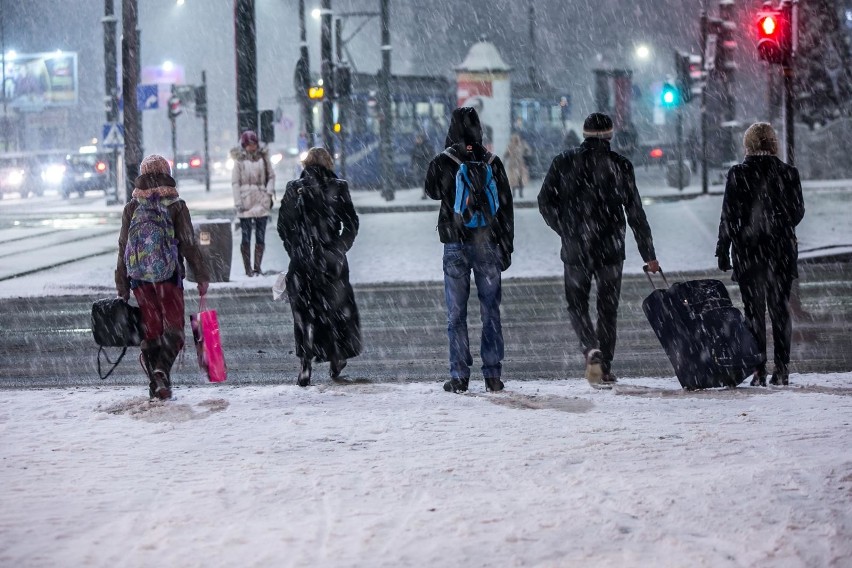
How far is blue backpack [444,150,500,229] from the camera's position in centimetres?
815

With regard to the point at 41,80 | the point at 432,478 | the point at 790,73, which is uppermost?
the point at 41,80

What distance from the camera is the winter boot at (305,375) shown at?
8859mm

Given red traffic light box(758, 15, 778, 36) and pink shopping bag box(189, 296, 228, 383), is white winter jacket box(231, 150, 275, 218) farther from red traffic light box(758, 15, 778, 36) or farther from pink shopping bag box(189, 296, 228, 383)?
pink shopping bag box(189, 296, 228, 383)

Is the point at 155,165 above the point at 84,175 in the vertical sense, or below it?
below

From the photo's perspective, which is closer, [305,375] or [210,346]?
[210,346]

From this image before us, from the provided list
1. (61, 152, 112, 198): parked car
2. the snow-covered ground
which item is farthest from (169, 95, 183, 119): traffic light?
the snow-covered ground

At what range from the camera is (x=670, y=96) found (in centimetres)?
3428

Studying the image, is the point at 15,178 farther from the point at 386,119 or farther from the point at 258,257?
the point at 258,257

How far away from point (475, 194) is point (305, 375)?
5.84 ft

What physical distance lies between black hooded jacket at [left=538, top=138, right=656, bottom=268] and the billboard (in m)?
83.5

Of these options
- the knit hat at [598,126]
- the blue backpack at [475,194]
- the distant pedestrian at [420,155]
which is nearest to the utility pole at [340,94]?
the distant pedestrian at [420,155]

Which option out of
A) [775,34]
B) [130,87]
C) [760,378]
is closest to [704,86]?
[130,87]

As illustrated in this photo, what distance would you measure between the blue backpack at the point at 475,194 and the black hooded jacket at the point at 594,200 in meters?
0.51

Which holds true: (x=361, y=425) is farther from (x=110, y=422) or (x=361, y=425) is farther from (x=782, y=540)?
(x=782, y=540)
